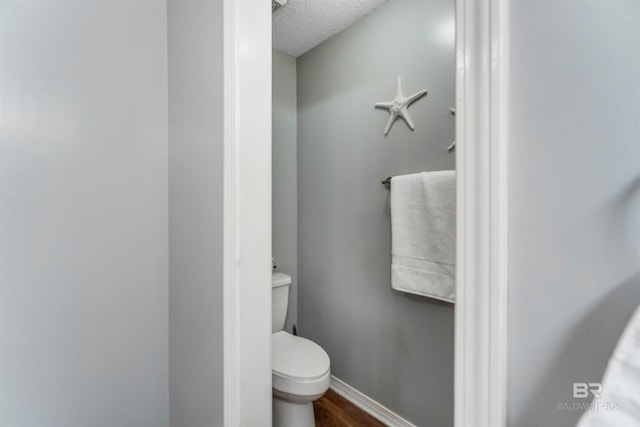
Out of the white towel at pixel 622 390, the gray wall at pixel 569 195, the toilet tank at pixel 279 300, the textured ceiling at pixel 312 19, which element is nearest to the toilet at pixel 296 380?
the toilet tank at pixel 279 300

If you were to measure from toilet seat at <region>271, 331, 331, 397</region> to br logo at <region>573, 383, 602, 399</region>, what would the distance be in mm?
1116

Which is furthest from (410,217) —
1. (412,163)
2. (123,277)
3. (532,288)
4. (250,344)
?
(123,277)

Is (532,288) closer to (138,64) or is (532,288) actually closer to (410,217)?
(410,217)

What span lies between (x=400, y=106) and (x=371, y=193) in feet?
1.60

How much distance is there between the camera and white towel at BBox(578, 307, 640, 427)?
10.3 inches

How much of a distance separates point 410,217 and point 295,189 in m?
1.02

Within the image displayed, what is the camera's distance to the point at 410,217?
1.38 m

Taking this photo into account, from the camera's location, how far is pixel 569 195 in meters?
0.35

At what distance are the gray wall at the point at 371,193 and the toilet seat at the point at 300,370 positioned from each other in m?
0.40

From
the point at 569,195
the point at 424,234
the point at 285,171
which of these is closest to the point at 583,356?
the point at 569,195

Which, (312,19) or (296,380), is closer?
(296,380)

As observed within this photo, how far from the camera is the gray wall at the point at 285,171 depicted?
6.74 feet

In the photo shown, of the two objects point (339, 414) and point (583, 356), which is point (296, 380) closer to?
point (339, 414)

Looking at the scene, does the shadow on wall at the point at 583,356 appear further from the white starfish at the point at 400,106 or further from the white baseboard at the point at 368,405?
the white baseboard at the point at 368,405
